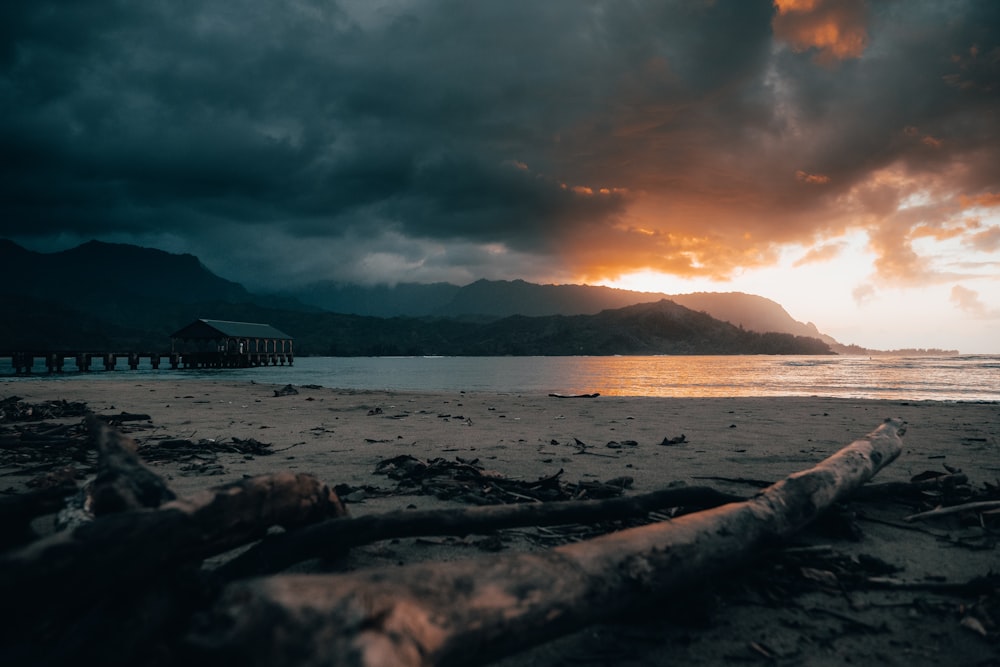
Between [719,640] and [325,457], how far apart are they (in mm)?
5777

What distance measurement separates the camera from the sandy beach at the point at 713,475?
2.45 meters

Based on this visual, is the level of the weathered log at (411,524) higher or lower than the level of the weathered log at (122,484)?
lower

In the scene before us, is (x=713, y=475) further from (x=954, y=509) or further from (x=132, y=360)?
(x=132, y=360)

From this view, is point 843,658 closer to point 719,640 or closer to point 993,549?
point 719,640

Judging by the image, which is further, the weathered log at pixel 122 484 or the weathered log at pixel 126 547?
the weathered log at pixel 122 484

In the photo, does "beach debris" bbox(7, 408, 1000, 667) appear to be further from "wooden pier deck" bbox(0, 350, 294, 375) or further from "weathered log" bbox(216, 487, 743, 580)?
"wooden pier deck" bbox(0, 350, 294, 375)

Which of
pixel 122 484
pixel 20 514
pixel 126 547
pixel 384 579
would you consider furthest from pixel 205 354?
pixel 384 579

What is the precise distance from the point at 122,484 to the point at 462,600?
1611mm

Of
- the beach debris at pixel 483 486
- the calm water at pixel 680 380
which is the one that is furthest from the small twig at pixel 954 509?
the calm water at pixel 680 380

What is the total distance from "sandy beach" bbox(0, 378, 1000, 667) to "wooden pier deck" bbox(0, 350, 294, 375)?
146ft

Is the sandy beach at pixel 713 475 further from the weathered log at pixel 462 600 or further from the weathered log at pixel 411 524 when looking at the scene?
the weathered log at pixel 411 524

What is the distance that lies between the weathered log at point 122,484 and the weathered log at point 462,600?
1.02m

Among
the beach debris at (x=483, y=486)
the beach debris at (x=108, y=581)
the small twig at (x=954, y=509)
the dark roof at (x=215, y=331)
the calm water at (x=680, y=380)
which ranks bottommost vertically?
the calm water at (x=680, y=380)

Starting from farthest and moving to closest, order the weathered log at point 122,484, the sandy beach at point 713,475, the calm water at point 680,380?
the calm water at point 680,380, the sandy beach at point 713,475, the weathered log at point 122,484
